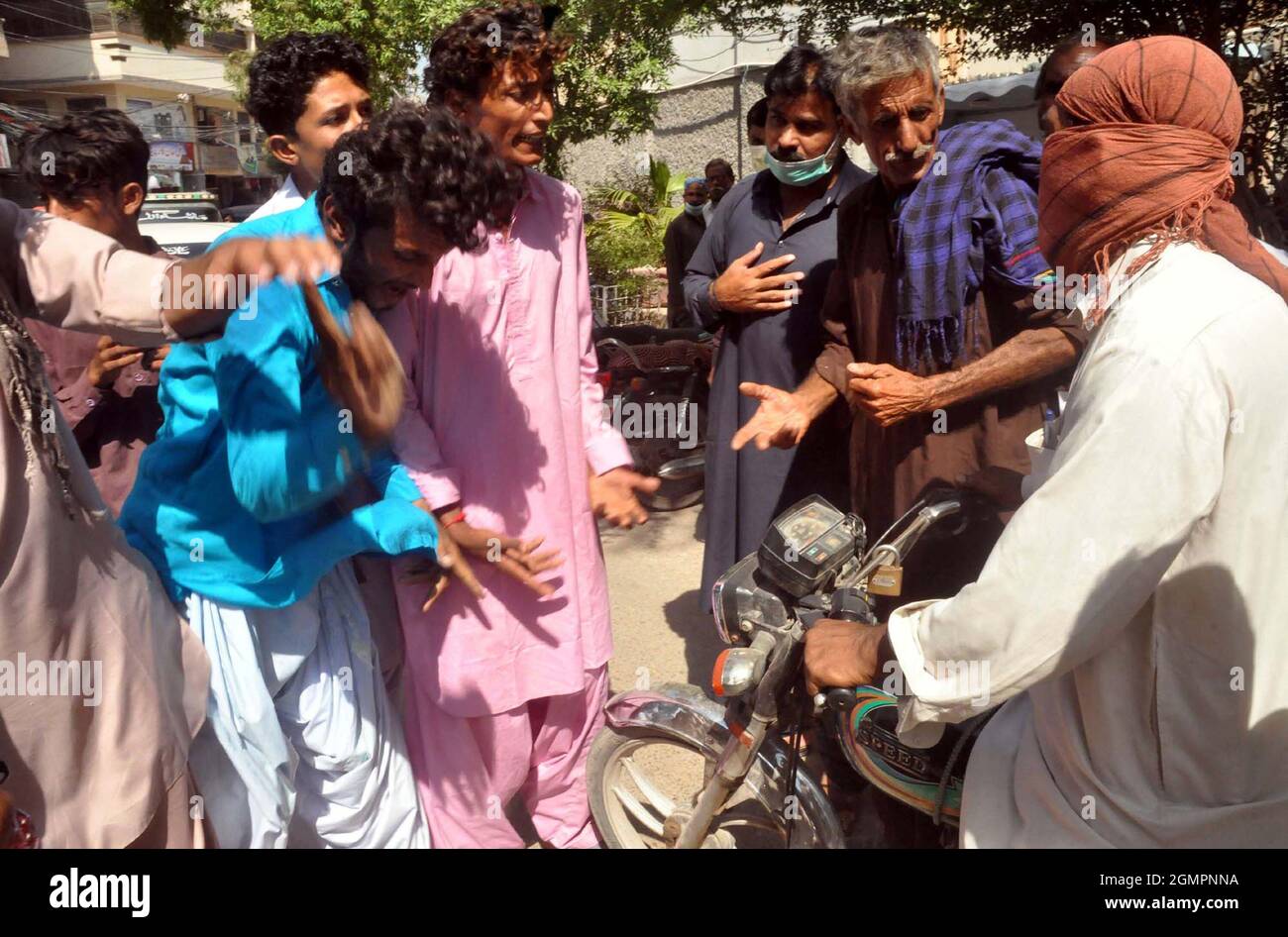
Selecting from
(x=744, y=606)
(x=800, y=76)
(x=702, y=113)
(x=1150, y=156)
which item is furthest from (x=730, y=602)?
(x=702, y=113)

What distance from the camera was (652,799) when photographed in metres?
2.54

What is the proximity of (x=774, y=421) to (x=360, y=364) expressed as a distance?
3.49 feet

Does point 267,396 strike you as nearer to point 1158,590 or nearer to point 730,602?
point 730,602

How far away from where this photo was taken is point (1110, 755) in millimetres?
1385

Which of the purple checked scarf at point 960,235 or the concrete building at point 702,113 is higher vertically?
the concrete building at point 702,113

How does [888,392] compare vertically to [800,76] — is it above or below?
below

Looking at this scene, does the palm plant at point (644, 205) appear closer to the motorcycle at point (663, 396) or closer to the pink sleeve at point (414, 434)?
the motorcycle at point (663, 396)

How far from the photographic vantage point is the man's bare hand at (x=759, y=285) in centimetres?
310

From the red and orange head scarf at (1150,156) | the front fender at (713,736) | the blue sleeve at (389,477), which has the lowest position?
the front fender at (713,736)

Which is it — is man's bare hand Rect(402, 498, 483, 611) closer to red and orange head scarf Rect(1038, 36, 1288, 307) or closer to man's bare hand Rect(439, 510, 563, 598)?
man's bare hand Rect(439, 510, 563, 598)

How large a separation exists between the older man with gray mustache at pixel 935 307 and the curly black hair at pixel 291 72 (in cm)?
130

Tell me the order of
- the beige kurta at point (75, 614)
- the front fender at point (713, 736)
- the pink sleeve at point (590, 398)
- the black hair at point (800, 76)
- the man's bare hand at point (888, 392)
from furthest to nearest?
the black hair at point (800, 76) → the pink sleeve at point (590, 398) → the man's bare hand at point (888, 392) → the front fender at point (713, 736) → the beige kurta at point (75, 614)

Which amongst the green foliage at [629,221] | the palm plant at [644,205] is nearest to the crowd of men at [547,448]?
the green foliage at [629,221]

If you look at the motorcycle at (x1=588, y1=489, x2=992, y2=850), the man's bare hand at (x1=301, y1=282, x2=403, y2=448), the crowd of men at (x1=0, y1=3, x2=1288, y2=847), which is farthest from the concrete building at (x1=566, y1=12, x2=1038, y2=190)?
the man's bare hand at (x1=301, y1=282, x2=403, y2=448)
